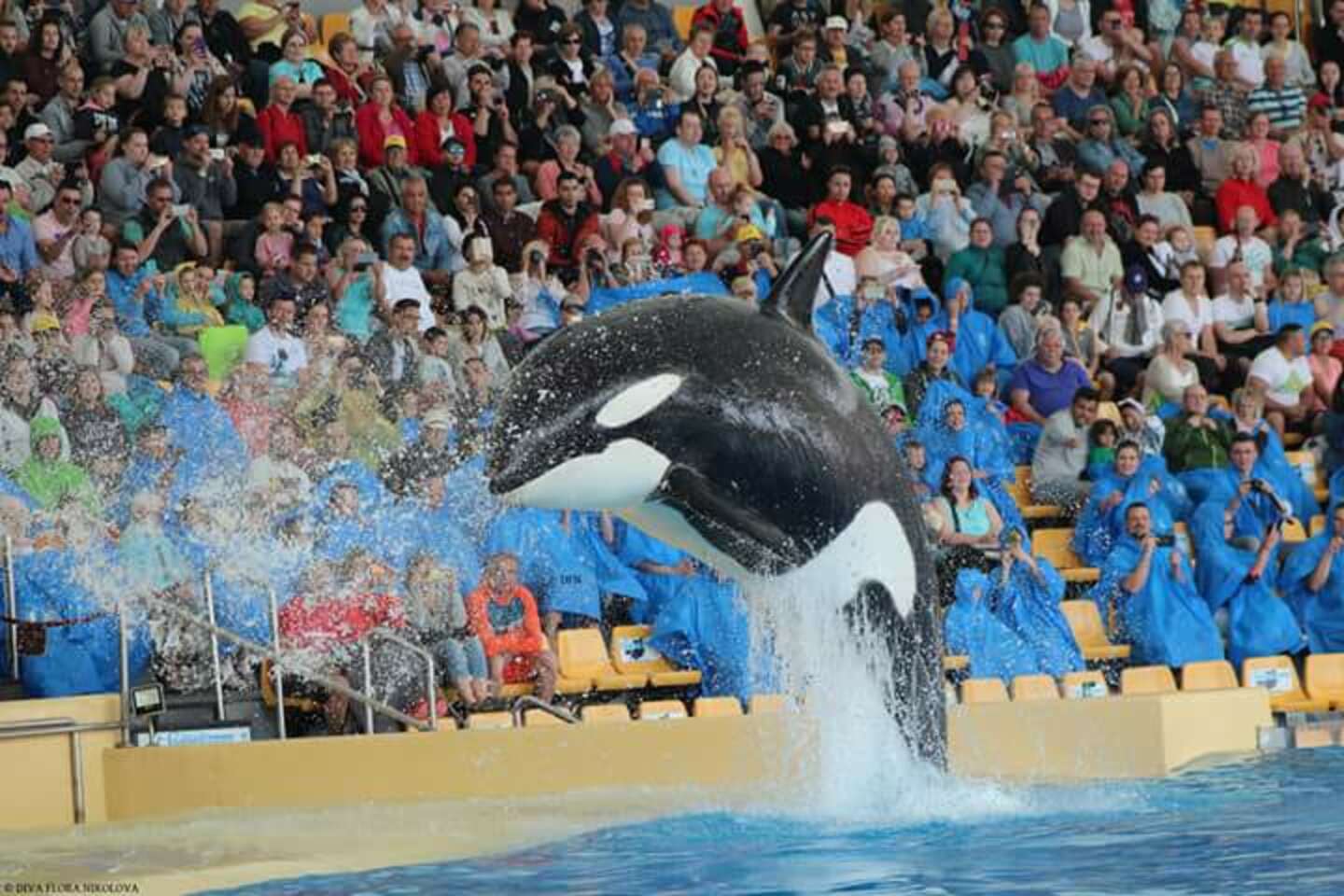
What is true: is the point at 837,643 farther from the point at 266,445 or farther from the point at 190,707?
Answer: the point at 266,445

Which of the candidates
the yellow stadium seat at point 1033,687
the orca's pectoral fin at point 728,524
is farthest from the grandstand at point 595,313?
the orca's pectoral fin at point 728,524

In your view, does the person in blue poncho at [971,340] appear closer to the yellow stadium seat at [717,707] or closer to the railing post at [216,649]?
the yellow stadium seat at [717,707]

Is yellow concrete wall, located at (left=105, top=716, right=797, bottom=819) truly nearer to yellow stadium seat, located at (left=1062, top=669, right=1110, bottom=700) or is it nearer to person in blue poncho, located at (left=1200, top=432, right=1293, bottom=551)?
yellow stadium seat, located at (left=1062, top=669, right=1110, bottom=700)

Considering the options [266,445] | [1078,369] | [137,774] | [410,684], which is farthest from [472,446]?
[1078,369]

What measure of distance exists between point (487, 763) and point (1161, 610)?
17.4ft

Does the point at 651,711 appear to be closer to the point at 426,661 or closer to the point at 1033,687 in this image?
the point at 426,661

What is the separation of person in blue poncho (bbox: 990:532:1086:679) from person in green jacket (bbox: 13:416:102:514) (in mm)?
5119

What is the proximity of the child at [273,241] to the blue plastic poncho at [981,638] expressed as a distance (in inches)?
185

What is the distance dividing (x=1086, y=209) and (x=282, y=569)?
26.3 ft

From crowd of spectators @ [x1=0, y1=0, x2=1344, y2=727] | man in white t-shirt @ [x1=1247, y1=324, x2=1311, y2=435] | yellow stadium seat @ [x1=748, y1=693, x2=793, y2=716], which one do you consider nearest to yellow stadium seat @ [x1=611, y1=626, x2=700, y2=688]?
crowd of spectators @ [x1=0, y1=0, x2=1344, y2=727]

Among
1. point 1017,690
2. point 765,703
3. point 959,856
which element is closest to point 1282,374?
point 1017,690

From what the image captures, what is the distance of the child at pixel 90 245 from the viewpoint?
47.6 feet

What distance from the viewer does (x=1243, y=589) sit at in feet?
48.7

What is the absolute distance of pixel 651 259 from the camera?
1634 cm
